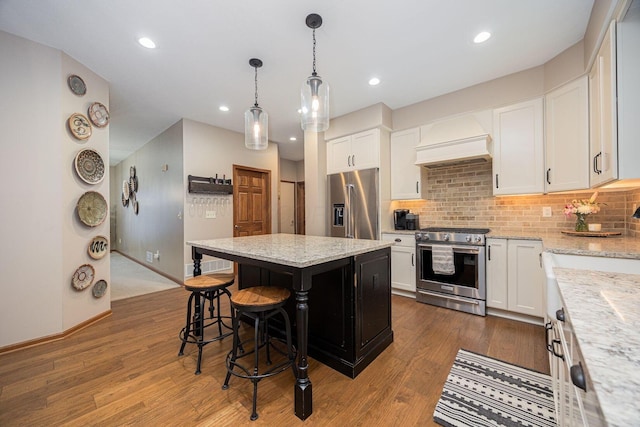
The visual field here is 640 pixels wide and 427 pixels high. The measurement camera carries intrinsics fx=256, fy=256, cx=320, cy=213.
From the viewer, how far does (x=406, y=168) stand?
373 cm

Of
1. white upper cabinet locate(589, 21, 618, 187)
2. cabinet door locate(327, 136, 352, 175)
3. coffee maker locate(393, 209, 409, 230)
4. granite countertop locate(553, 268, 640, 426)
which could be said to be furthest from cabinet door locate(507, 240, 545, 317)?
cabinet door locate(327, 136, 352, 175)

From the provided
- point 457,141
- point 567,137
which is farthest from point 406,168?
point 567,137

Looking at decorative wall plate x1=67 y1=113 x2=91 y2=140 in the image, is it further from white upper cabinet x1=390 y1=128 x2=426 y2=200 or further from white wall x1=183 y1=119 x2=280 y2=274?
white upper cabinet x1=390 y1=128 x2=426 y2=200

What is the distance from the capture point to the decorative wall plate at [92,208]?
8.70ft

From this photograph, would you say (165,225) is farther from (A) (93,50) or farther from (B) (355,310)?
(B) (355,310)

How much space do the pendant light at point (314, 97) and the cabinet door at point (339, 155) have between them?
6.09 feet

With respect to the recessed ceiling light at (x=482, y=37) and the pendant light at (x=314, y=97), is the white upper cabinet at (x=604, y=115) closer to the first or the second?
the recessed ceiling light at (x=482, y=37)

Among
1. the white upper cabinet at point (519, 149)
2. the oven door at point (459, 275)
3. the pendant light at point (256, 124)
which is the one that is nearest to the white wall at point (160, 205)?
the pendant light at point (256, 124)

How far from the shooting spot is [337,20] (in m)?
2.09

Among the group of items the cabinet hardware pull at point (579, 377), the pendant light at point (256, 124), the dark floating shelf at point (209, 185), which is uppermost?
the pendant light at point (256, 124)

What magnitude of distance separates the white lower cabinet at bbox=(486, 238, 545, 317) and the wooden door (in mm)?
3888

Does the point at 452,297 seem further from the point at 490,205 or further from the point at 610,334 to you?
the point at 610,334

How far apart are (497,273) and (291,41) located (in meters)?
3.16

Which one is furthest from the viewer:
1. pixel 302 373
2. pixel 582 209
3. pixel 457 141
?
pixel 457 141
